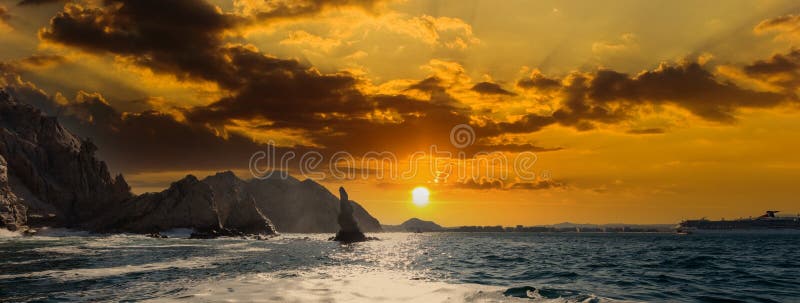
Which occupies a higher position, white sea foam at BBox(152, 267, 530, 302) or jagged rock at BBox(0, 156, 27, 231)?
jagged rock at BBox(0, 156, 27, 231)

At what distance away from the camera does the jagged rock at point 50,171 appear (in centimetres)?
11069

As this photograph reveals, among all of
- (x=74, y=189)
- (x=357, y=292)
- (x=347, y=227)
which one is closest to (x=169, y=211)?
(x=74, y=189)

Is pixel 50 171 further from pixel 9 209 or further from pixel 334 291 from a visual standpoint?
pixel 334 291

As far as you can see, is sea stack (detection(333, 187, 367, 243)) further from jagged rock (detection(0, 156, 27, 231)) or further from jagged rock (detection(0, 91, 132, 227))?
jagged rock (detection(0, 91, 132, 227))

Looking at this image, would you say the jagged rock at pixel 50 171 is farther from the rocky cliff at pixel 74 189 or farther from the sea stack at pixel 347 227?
the sea stack at pixel 347 227

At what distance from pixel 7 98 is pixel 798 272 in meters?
171

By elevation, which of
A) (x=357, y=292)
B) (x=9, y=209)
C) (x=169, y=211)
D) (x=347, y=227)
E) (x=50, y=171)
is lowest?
(x=347, y=227)

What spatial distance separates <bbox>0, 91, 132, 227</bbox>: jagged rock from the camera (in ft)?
363

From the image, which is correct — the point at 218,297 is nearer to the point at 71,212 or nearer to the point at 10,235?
the point at 10,235

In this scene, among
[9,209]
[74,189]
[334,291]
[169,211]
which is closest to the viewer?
[334,291]

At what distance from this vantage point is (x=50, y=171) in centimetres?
12625

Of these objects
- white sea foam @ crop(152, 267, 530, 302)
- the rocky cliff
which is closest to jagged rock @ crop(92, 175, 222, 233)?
the rocky cliff

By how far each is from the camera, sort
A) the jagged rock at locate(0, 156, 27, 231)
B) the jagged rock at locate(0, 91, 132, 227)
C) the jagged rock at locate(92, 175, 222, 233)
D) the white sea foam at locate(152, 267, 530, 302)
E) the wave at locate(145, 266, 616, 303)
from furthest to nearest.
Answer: the jagged rock at locate(92, 175, 222, 233) → the jagged rock at locate(0, 91, 132, 227) → the jagged rock at locate(0, 156, 27, 231) → the wave at locate(145, 266, 616, 303) → the white sea foam at locate(152, 267, 530, 302)

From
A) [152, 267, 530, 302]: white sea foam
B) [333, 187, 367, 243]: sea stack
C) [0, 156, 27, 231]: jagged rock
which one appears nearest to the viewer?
[152, 267, 530, 302]: white sea foam
